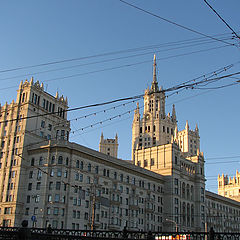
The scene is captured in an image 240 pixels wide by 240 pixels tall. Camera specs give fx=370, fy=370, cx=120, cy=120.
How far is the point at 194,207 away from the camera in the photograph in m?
104

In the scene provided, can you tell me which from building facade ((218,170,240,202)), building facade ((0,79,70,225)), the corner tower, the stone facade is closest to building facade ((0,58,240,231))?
building facade ((0,79,70,225))

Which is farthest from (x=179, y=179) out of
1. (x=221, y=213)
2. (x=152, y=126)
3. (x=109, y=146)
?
(x=109, y=146)

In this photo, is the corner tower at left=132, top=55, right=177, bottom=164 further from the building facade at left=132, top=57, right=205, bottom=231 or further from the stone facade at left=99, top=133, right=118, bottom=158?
the building facade at left=132, top=57, right=205, bottom=231

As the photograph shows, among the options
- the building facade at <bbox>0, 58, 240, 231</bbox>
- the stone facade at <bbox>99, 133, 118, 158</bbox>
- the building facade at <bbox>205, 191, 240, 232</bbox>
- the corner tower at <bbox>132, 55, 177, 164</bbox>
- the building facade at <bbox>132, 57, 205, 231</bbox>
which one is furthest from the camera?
the stone facade at <bbox>99, 133, 118, 158</bbox>

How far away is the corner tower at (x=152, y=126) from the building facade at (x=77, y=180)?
141 feet

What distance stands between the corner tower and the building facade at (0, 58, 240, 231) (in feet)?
141

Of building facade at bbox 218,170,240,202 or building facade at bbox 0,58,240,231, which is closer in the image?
building facade at bbox 0,58,240,231

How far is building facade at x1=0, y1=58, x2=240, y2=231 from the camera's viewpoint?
73.3 m

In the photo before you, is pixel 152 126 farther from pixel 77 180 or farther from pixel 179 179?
pixel 77 180

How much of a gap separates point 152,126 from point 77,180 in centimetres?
8248

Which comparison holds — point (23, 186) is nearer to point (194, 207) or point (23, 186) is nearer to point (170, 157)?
point (170, 157)

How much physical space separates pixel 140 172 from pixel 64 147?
2330 centimetres

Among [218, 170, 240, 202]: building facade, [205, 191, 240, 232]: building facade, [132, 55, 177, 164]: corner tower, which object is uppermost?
[132, 55, 177, 164]: corner tower

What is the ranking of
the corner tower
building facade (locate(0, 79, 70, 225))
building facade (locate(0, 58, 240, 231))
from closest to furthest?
building facade (locate(0, 58, 240, 231))
building facade (locate(0, 79, 70, 225))
the corner tower
